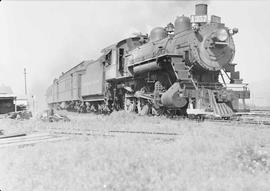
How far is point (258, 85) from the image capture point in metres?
86.4

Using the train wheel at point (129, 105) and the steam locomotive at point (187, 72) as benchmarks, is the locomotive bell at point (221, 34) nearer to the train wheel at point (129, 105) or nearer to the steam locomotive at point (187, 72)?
the steam locomotive at point (187, 72)

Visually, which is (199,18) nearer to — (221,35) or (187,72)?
(221,35)

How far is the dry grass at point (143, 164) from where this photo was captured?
4.23 metres

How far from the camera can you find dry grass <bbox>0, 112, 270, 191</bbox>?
13.9 ft

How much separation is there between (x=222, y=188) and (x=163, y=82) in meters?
9.37

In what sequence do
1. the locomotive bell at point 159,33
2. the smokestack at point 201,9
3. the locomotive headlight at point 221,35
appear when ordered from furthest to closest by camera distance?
the locomotive bell at point 159,33
the smokestack at point 201,9
the locomotive headlight at point 221,35

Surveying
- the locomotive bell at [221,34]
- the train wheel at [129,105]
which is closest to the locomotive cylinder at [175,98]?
the locomotive bell at [221,34]

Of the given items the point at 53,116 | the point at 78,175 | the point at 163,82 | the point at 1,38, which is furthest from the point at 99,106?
the point at 78,175

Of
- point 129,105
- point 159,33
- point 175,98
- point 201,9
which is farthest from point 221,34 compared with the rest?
point 129,105

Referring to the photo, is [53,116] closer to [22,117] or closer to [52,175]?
[22,117]

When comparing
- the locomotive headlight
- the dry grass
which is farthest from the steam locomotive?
the dry grass

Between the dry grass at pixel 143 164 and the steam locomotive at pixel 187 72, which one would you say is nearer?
the dry grass at pixel 143 164

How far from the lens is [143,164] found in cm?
506

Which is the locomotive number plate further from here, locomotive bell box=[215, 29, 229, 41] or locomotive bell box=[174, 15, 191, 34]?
locomotive bell box=[215, 29, 229, 41]
